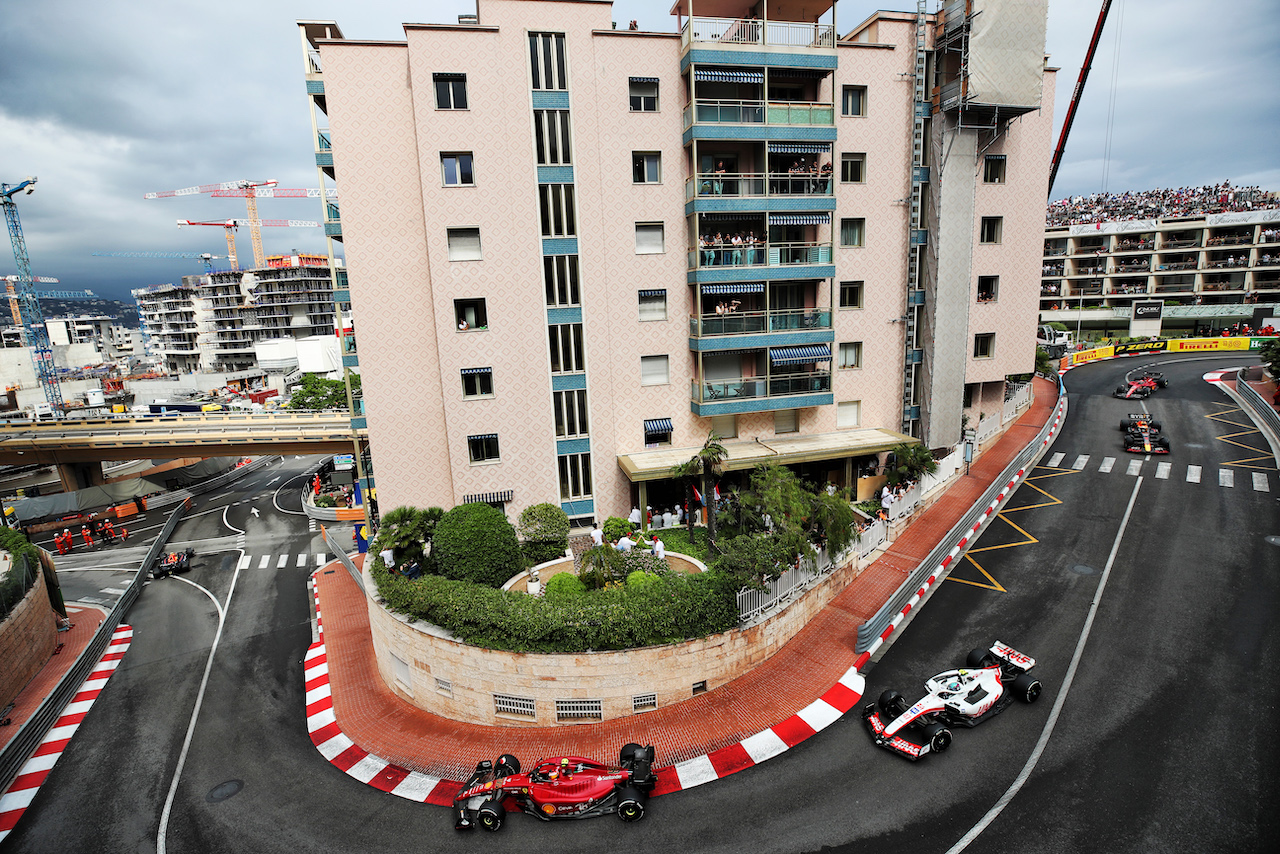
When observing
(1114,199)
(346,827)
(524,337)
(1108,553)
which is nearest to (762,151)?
(524,337)

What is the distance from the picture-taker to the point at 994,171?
32.1 metres

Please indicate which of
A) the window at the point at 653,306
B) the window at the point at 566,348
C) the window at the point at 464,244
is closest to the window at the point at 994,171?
the window at the point at 653,306

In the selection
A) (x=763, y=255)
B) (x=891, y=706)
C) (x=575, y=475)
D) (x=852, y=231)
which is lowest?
(x=891, y=706)

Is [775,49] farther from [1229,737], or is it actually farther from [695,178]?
[1229,737]

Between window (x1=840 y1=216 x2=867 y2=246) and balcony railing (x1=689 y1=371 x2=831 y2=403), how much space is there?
6701mm

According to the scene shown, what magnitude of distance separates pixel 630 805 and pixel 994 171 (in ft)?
113

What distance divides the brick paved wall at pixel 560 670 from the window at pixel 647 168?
755 inches

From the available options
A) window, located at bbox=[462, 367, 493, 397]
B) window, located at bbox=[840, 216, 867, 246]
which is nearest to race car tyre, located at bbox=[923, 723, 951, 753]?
window, located at bbox=[462, 367, 493, 397]

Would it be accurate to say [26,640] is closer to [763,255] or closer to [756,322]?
[756,322]

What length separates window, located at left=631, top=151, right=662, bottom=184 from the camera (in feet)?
89.2

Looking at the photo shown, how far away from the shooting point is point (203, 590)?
111ft

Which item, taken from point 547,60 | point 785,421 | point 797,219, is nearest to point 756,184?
point 797,219

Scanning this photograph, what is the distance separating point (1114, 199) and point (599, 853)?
471 ft

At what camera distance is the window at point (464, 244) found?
2589 cm
